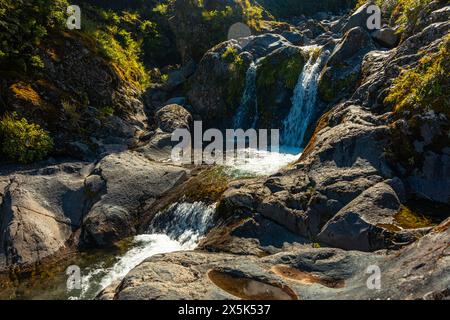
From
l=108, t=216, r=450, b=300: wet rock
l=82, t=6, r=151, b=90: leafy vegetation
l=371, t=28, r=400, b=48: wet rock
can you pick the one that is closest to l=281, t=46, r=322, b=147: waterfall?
l=371, t=28, r=400, b=48: wet rock

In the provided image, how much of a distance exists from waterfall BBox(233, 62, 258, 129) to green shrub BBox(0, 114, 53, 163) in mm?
11946

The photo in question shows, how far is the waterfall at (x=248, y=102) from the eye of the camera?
86.6 ft

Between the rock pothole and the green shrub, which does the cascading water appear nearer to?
the rock pothole

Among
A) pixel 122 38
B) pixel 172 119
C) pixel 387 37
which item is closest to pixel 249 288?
pixel 172 119

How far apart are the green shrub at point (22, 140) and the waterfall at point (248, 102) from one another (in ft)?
39.2

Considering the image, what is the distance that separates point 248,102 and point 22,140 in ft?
45.1

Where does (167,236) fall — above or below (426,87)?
below

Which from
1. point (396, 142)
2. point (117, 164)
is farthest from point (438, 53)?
point (117, 164)

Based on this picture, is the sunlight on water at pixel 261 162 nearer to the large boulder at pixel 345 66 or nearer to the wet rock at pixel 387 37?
the large boulder at pixel 345 66

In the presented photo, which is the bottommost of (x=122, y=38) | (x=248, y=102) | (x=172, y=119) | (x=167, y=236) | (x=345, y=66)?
(x=167, y=236)

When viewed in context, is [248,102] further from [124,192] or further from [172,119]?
[124,192]

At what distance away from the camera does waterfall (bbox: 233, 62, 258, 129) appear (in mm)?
26391

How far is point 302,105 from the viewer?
→ 2377 centimetres

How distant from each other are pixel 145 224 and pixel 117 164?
3871 millimetres
